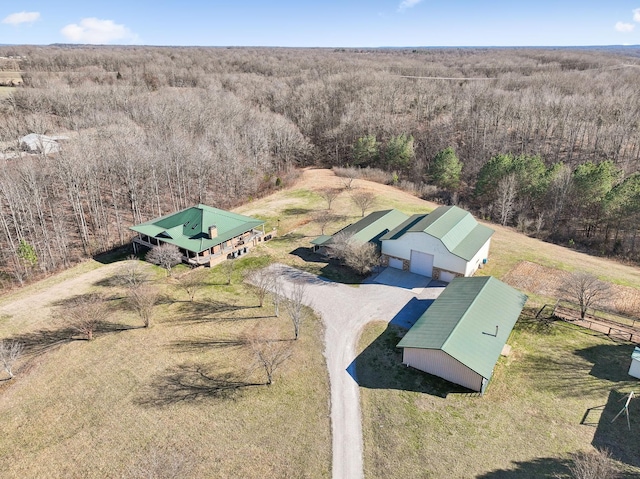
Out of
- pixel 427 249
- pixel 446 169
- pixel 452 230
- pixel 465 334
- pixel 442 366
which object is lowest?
pixel 442 366

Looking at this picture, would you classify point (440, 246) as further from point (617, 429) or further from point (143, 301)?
point (143, 301)

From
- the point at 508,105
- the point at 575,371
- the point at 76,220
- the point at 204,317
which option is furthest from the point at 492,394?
the point at 508,105

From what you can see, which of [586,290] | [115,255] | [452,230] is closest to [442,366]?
[586,290]

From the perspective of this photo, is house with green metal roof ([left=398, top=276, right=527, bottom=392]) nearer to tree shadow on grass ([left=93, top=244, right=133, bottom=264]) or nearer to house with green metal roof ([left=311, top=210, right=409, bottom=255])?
house with green metal roof ([left=311, top=210, right=409, bottom=255])

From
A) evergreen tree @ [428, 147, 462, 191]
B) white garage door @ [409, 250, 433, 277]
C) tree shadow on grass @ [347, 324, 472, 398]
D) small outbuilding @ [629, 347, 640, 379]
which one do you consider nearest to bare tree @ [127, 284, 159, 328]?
tree shadow on grass @ [347, 324, 472, 398]

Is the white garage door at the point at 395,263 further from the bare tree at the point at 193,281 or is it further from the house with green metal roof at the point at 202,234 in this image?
the bare tree at the point at 193,281

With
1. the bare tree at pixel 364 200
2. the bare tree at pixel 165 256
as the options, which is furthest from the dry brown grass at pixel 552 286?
the bare tree at pixel 165 256
